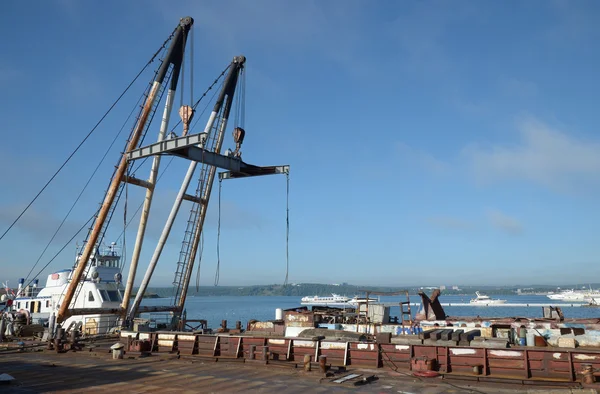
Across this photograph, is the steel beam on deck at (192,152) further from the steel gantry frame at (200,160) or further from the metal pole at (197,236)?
the metal pole at (197,236)

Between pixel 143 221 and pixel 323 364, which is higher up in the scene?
pixel 143 221

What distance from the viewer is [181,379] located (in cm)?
1669

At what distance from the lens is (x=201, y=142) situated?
20.4 meters

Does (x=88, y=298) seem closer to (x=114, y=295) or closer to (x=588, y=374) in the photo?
(x=114, y=295)

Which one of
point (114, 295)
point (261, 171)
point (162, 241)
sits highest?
point (261, 171)

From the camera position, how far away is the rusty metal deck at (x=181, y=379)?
15.0 meters

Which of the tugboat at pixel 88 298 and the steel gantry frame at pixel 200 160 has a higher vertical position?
the steel gantry frame at pixel 200 160

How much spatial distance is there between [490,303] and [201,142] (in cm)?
19851

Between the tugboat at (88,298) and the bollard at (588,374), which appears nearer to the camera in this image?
the bollard at (588,374)

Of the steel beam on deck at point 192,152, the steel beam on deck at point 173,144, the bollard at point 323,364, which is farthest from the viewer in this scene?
the steel beam on deck at point 192,152

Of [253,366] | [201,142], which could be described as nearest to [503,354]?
[253,366]

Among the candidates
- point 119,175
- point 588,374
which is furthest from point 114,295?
point 588,374

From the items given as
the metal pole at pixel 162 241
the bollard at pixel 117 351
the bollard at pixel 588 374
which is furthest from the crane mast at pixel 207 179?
the bollard at pixel 588 374

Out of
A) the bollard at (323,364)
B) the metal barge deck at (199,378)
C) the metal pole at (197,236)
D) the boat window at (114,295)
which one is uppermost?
the metal pole at (197,236)
